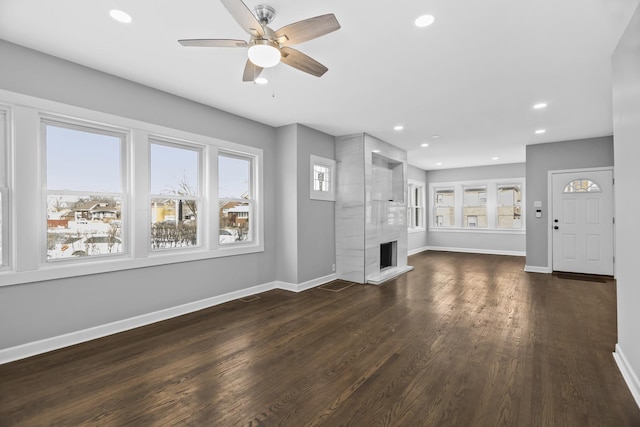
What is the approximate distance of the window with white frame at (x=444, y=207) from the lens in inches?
397

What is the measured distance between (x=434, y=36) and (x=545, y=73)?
1552 mm

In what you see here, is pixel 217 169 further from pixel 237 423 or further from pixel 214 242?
pixel 237 423

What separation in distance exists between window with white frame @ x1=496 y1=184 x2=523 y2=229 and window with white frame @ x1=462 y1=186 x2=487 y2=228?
0.39 metres

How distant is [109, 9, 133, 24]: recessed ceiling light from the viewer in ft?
7.48

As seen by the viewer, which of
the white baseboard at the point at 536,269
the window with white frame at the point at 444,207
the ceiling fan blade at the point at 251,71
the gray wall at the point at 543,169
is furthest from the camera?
the window with white frame at the point at 444,207

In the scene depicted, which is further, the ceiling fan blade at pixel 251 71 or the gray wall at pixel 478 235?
the gray wall at pixel 478 235

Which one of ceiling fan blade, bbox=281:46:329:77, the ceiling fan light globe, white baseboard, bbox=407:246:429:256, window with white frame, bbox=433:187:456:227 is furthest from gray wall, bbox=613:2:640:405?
window with white frame, bbox=433:187:456:227

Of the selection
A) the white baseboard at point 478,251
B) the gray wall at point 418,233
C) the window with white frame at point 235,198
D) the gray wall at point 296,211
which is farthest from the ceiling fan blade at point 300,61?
the white baseboard at point 478,251

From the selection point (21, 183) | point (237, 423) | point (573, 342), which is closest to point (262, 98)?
point (21, 183)

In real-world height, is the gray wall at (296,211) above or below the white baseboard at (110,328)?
above

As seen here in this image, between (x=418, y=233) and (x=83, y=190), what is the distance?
28.4 feet

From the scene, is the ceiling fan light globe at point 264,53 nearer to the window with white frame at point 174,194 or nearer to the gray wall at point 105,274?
the gray wall at point 105,274

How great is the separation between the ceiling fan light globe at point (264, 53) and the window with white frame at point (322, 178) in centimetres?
311

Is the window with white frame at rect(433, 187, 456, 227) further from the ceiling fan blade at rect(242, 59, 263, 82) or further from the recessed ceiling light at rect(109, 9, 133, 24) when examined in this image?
the recessed ceiling light at rect(109, 9, 133, 24)
